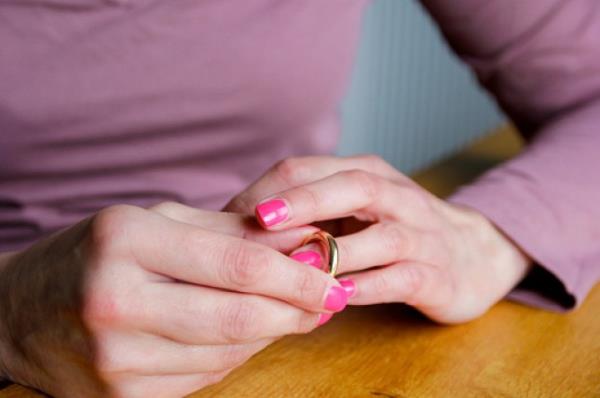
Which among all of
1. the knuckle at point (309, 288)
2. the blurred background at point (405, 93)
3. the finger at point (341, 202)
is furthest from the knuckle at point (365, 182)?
the blurred background at point (405, 93)

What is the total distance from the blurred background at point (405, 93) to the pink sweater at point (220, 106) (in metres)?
0.97

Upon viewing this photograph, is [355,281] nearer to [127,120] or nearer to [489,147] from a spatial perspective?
[127,120]

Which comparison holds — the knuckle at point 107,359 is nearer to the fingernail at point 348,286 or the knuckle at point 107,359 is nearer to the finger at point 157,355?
the finger at point 157,355

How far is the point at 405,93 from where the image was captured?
2.11 metres

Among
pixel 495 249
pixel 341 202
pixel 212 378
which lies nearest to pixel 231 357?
pixel 212 378

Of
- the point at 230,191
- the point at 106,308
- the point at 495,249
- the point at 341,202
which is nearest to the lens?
the point at 106,308

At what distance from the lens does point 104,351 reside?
0.50m

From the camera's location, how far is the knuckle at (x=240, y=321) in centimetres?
51

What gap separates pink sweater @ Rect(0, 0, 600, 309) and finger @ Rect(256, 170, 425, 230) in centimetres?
12

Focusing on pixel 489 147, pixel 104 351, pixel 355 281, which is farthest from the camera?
Answer: pixel 489 147

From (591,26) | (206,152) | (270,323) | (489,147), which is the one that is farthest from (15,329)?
(489,147)

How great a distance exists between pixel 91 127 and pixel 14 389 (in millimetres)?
258

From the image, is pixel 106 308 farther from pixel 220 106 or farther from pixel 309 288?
pixel 220 106

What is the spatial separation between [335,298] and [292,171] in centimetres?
12
